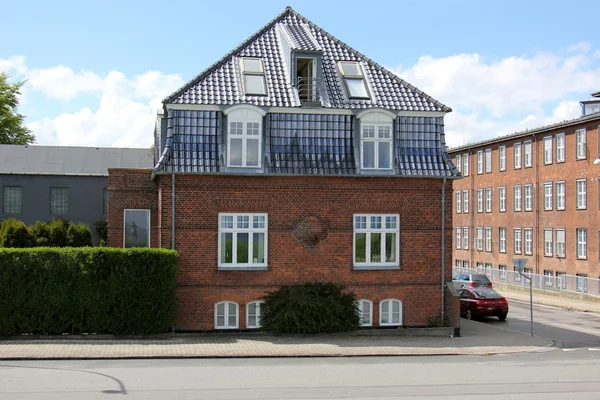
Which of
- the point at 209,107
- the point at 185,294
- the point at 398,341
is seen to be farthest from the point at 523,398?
the point at 209,107

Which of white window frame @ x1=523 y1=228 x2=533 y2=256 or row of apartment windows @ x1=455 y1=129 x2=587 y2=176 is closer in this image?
row of apartment windows @ x1=455 y1=129 x2=587 y2=176

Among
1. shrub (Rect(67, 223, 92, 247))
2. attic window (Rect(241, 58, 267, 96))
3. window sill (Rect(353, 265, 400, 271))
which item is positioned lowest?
window sill (Rect(353, 265, 400, 271))

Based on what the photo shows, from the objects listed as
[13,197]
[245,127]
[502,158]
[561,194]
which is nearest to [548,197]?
[561,194]

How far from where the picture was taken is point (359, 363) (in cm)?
1788

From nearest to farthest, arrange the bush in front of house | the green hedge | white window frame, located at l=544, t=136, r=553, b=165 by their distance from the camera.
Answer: the green hedge < the bush in front of house < white window frame, located at l=544, t=136, r=553, b=165

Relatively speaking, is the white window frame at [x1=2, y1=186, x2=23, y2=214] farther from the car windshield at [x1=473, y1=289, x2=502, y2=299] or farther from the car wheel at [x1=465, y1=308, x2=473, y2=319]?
the car windshield at [x1=473, y1=289, x2=502, y2=299]

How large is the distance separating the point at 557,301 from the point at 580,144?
34.4 ft

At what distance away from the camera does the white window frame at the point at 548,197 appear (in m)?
48.1

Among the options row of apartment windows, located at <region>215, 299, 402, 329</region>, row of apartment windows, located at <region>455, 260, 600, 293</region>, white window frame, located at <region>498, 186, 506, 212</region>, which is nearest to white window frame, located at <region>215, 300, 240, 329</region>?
row of apartment windows, located at <region>215, 299, 402, 329</region>

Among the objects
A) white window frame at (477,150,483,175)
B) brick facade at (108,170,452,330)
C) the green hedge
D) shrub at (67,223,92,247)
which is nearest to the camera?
the green hedge

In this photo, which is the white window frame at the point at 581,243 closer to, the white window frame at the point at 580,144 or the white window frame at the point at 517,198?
the white window frame at the point at 580,144

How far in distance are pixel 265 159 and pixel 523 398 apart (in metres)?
11.5

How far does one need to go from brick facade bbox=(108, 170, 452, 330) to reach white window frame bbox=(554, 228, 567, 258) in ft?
85.8

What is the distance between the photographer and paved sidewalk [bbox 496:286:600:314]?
120ft
